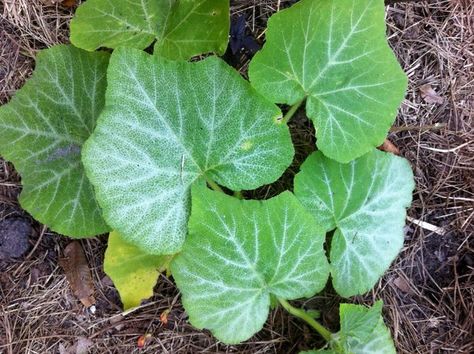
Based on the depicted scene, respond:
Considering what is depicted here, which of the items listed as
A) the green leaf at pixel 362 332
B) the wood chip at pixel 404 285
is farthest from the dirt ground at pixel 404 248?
the green leaf at pixel 362 332

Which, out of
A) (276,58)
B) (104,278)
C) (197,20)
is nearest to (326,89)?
(276,58)

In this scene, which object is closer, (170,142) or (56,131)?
(170,142)

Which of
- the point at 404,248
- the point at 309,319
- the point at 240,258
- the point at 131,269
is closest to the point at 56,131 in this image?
the point at 131,269

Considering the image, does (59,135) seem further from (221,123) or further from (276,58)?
(276,58)

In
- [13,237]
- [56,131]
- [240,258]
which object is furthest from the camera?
[13,237]

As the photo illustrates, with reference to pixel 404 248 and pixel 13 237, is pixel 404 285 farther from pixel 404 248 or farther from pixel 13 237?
pixel 13 237

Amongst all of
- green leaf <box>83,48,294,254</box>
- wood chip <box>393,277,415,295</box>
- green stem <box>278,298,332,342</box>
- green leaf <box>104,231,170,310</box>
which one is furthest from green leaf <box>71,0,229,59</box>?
wood chip <box>393,277,415,295</box>

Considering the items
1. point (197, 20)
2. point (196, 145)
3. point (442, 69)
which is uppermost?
point (197, 20)
